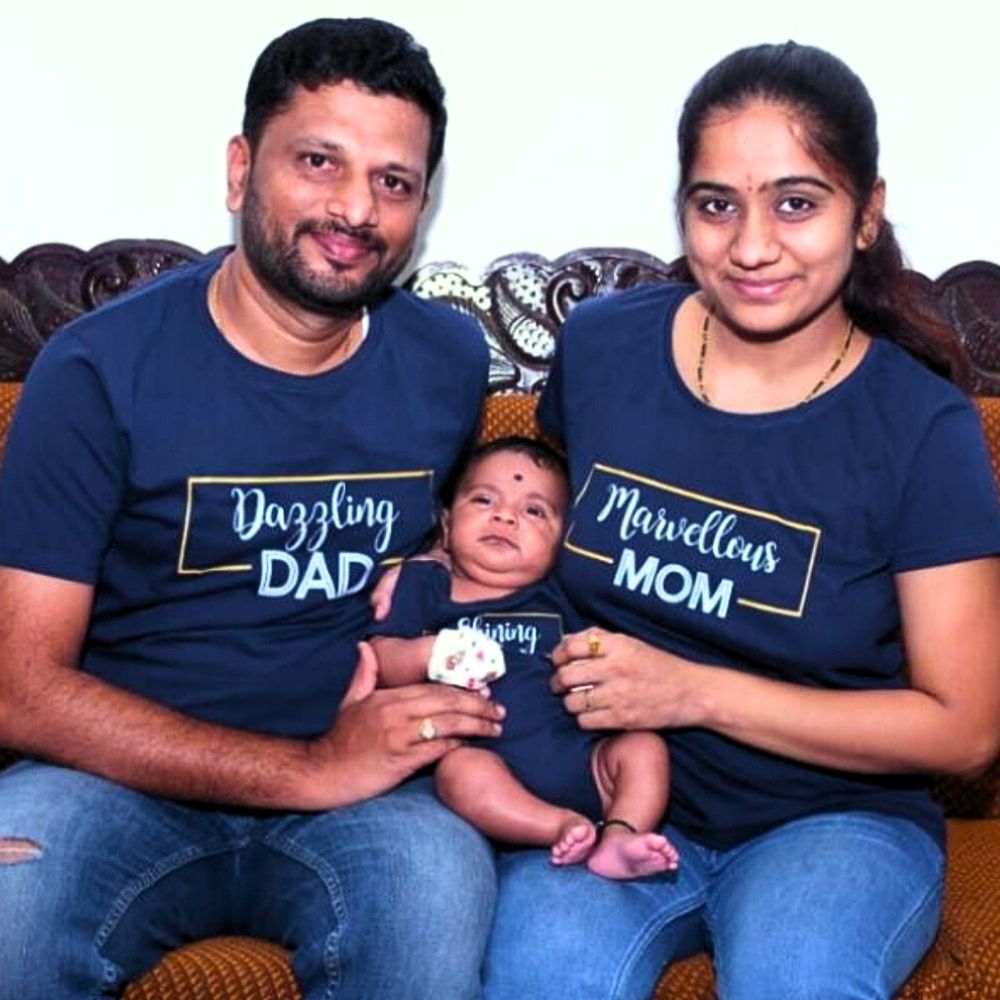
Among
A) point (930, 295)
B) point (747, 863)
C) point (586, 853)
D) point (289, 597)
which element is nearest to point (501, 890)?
point (586, 853)

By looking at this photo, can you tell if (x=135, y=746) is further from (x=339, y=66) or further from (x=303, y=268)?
(x=339, y=66)

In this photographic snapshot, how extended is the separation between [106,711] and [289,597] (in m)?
0.23

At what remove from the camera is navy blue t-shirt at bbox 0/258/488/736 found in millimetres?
1980

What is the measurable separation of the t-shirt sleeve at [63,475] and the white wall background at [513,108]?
2.13ft

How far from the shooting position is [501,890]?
1963 mm

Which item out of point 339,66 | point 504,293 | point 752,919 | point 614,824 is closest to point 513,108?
point 504,293

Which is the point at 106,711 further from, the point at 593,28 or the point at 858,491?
the point at 593,28

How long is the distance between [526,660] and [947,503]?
18.7 inches

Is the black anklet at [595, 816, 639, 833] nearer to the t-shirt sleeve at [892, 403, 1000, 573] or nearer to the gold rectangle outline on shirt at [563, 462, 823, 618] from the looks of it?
the gold rectangle outline on shirt at [563, 462, 823, 618]

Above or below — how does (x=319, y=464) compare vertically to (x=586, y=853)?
above

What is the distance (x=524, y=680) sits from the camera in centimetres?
211

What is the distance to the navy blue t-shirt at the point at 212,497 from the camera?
6.50 ft

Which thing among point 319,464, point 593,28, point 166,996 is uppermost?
point 593,28

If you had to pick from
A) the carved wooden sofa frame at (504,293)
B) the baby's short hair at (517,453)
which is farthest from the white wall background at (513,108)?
the baby's short hair at (517,453)
